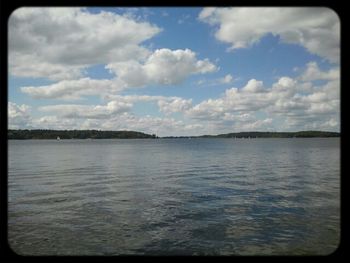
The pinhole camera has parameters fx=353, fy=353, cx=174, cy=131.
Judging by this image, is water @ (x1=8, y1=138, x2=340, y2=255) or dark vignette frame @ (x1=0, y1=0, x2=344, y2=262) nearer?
dark vignette frame @ (x1=0, y1=0, x2=344, y2=262)

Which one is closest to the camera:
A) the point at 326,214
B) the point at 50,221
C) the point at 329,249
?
the point at 329,249

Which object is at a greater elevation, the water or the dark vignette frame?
the dark vignette frame

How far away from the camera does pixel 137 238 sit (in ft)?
21.9
